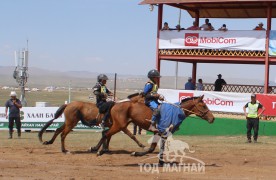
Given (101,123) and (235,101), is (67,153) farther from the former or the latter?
(235,101)

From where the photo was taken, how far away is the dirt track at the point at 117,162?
13.1 m

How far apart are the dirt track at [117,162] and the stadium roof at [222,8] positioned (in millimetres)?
10849

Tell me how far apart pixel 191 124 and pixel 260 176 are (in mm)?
14973

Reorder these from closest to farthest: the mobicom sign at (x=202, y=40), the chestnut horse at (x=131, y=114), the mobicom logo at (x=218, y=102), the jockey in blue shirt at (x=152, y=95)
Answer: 1. the jockey in blue shirt at (x=152, y=95)
2. the chestnut horse at (x=131, y=114)
3. the mobicom logo at (x=218, y=102)
4. the mobicom sign at (x=202, y=40)

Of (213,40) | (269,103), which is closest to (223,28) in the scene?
(213,40)

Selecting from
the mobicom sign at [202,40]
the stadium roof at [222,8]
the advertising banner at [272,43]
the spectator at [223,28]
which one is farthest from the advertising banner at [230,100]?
the stadium roof at [222,8]

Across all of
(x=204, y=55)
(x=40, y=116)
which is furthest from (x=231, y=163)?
(x=40, y=116)

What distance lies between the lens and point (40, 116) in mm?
31812

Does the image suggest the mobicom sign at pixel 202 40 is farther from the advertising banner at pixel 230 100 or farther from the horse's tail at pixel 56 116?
the horse's tail at pixel 56 116

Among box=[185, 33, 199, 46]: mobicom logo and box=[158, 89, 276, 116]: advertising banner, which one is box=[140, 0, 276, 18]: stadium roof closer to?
box=[185, 33, 199, 46]: mobicom logo

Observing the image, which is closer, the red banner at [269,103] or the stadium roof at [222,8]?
the red banner at [269,103]

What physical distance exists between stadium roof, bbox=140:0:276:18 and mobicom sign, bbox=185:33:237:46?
5.40 ft

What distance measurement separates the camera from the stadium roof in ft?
98.4

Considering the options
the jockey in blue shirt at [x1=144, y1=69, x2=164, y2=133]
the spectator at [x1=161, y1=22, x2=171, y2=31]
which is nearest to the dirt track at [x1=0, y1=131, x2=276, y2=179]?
the jockey in blue shirt at [x1=144, y1=69, x2=164, y2=133]
